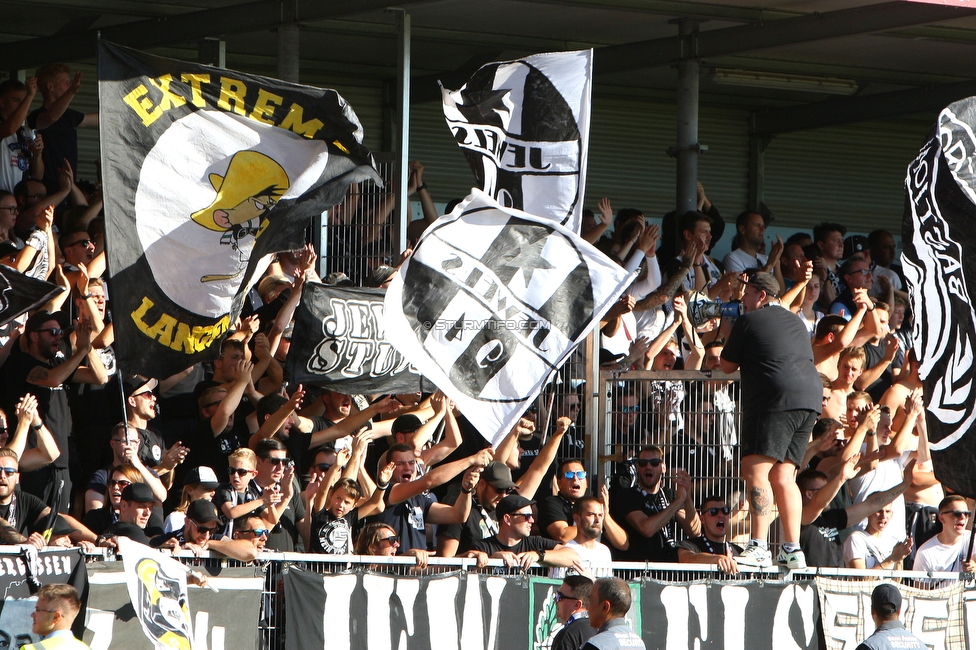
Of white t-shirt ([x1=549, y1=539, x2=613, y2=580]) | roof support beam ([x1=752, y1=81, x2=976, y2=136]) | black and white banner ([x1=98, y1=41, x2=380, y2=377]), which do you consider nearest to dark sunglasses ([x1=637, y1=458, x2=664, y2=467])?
white t-shirt ([x1=549, y1=539, x2=613, y2=580])

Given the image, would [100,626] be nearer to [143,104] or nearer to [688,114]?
[143,104]

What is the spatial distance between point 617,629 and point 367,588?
1.62 meters

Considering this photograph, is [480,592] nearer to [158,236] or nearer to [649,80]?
[158,236]

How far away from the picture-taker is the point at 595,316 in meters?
9.27

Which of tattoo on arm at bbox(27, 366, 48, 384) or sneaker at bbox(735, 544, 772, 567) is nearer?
sneaker at bbox(735, 544, 772, 567)

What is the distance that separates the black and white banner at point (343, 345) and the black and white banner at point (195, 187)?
53 cm

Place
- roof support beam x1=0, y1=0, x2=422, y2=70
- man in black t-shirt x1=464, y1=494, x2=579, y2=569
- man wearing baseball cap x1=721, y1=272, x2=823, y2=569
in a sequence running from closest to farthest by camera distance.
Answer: man wearing baseball cap x1=721, y1=272, x2=823, y2=569
man in black t-shirt x1=464, y1=494, x2=579, y2=569
roof support beam x1=0, y1=0, x2=422, y2=70

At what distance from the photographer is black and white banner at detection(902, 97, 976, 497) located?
9258 millimetres

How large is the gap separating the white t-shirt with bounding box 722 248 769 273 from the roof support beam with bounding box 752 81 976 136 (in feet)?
13.3

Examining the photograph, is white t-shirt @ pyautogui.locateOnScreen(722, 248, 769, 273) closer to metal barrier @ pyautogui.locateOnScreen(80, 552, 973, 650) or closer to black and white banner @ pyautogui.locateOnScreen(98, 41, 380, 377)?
metal barrier @ pyautogui.locateOnScreen(80, 552, 973, 650)

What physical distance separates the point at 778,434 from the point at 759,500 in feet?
1.45

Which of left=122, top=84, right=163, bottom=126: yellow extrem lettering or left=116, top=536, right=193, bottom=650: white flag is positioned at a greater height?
left=122, top=84, right=163, bottom=126: yellow extrem lettering

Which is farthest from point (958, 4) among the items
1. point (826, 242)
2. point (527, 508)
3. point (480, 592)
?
A: point (480, 592)

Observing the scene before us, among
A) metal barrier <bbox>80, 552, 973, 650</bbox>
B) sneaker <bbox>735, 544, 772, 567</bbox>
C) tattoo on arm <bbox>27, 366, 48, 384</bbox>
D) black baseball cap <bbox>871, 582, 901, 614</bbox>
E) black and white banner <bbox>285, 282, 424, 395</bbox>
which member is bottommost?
black baseball cap <bbox>871, 582, 901, 614</bbox>
